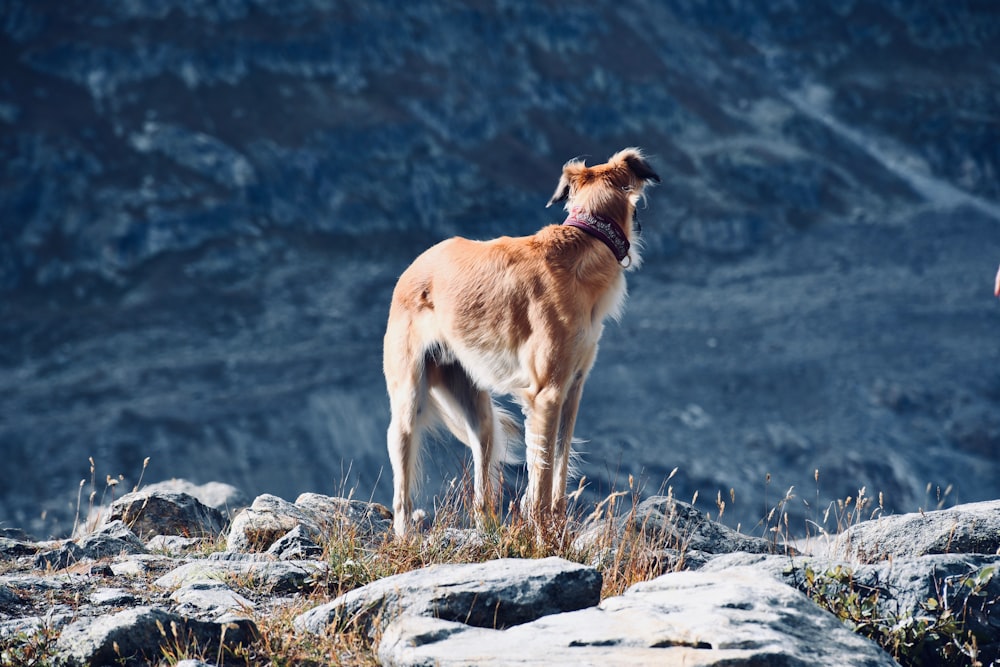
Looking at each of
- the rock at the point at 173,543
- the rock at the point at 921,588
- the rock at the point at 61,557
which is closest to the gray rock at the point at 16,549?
the rock at the point at 61,557

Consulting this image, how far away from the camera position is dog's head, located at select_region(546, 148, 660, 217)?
749 cm

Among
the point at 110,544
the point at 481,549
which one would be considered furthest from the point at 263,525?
the point at 481,549

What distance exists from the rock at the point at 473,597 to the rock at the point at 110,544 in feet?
7.88

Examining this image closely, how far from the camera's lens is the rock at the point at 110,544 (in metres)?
6.58

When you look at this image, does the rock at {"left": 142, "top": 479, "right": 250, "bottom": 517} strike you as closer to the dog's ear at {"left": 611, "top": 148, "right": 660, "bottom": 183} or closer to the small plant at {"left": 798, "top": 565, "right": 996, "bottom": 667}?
the dog's ear at {"left": 611, "top": 148, "right": 660, "bottom": 183}

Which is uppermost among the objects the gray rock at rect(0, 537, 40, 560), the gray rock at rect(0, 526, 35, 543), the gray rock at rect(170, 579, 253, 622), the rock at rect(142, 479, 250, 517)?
the gray rock at rect(170, 579, 253, 622)

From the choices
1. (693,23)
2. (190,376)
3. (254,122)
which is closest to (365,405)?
(190,376)

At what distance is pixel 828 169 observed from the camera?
7125 centimetres

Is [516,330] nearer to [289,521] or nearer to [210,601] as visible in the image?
[289,521]

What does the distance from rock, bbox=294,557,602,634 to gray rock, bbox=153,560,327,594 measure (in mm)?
630

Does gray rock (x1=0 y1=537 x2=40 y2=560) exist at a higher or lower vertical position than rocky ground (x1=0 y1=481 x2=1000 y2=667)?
lower

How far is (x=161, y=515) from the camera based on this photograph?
7.78m

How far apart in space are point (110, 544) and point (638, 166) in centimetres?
448

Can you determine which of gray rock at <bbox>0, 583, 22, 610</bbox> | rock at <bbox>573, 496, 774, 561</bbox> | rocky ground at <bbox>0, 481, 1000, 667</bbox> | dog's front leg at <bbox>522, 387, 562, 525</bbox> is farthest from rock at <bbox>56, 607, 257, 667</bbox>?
dog's front leg at <bbox>522, 387, 562, 525</bbox>
